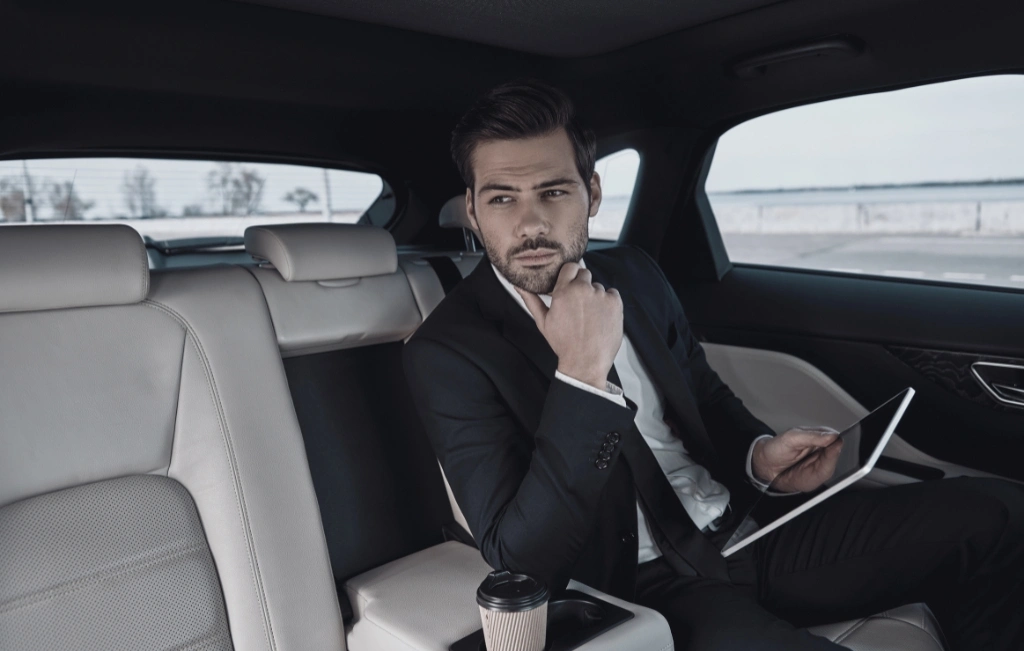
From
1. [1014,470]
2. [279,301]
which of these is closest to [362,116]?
[279,301]

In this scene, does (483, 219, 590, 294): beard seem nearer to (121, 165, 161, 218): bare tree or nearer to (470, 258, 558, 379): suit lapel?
(470, 258, 558, 379): suit lapel

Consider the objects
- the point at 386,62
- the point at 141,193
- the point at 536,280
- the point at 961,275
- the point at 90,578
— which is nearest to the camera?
the point at 90,578

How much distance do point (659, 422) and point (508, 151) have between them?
66 cm

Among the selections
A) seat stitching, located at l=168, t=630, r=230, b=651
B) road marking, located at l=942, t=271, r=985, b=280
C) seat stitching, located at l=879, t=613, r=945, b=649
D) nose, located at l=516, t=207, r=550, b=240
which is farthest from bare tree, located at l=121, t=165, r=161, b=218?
road marking, located at l=942, t=271, r=985, b=280

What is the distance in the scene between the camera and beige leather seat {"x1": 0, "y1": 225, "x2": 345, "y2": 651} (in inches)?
45.5

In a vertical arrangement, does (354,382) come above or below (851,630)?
above

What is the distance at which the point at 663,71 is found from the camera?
234 centimetres

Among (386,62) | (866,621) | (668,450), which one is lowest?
(866,621)

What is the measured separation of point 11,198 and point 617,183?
2027 millimetres

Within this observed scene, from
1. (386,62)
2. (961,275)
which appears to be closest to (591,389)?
(386,62)

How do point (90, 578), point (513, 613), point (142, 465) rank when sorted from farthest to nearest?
point (142, 465) → point (90, 578) → point (513, 613)

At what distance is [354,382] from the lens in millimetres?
1716

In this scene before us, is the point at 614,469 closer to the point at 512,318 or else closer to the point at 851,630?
the point at 512,318

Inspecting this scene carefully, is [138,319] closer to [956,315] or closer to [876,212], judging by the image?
[956,315]
